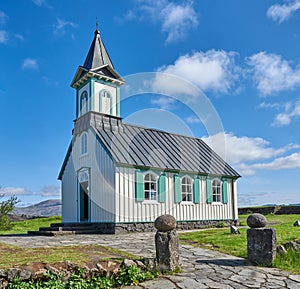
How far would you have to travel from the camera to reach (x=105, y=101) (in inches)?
626

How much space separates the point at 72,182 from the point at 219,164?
8.05 meters

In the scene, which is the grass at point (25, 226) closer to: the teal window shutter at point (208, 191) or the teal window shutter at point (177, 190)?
the teal window shutter at point (177, 190)

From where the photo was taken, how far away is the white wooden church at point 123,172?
13914mm

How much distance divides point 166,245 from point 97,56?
491 inches

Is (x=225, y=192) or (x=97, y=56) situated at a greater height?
(x=97, y=56)

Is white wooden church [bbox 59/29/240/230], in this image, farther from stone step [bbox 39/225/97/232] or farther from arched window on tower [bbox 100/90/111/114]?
stone step [bbox 39/225/97/232]

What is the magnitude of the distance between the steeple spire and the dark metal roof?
128 inches

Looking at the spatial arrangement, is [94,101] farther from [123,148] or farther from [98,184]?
[98,184]

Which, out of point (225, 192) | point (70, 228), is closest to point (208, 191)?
point (225, 192)

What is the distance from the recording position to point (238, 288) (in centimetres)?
521

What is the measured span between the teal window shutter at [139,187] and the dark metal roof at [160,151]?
436 millimetres

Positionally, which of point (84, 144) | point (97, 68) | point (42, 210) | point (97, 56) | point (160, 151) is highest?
point (97, 56)

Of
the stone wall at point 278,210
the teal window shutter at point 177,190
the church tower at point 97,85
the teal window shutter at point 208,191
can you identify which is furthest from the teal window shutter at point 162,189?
the stone wall at point 278,210

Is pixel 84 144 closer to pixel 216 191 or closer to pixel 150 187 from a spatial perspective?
pixel 150 187
